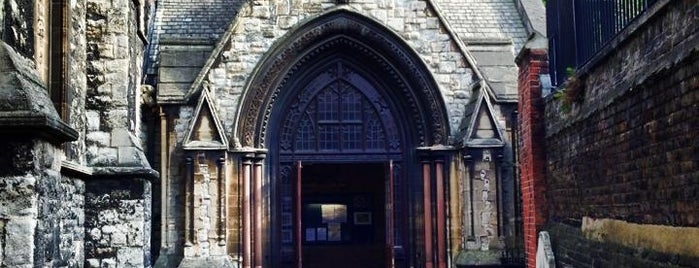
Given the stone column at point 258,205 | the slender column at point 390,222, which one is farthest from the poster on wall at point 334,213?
the stone column at point 258,205

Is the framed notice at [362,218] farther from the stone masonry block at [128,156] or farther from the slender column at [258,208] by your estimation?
the stone masonry block at [128,156]

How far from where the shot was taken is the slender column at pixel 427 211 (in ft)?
52.6

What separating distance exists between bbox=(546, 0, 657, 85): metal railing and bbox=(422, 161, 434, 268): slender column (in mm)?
4701

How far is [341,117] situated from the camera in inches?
658

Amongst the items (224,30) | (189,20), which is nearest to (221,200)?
(224,30)

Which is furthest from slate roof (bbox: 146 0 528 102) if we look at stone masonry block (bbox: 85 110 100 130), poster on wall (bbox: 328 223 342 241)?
poster on wall (bbox: 328 223 342 241)

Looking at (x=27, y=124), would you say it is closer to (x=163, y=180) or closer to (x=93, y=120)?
(x=93, y=120)

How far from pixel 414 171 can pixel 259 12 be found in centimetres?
401

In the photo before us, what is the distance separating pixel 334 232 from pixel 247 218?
5.48m

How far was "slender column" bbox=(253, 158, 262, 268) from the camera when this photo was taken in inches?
623

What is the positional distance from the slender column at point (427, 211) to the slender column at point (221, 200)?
11.8 feet

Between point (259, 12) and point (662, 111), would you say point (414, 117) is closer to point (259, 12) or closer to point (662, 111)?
point (259, 12)

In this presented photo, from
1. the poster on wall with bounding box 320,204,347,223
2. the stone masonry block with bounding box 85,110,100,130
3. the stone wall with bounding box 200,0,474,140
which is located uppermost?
the stone wall with bounding box 200,0,474,140

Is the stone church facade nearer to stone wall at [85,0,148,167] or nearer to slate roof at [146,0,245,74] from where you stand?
slate roof at [146,0,245,74]
